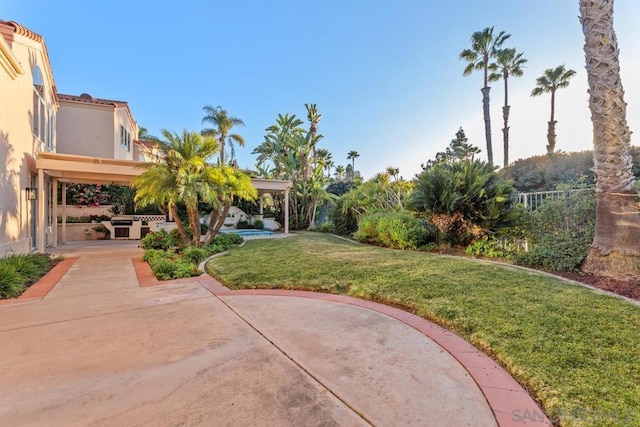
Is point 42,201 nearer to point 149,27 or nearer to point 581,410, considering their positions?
point 149,27

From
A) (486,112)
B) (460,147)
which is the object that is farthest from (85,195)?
(460,147)

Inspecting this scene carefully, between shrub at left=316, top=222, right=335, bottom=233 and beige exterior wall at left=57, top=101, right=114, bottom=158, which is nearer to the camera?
beige exterior wall at left=57, top=101, right=114, bottom=158

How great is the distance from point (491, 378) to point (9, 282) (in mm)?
7416

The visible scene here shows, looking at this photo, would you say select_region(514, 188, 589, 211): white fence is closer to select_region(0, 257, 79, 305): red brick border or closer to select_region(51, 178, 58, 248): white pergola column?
select_region(0, 257, 79, 305): red brick border

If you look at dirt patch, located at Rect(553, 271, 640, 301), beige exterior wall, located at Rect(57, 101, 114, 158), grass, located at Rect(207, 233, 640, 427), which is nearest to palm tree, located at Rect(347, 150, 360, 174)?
beige exterior wall, located at Rect(57, 101, 114, 158)

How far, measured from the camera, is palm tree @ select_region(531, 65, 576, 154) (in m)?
24.2

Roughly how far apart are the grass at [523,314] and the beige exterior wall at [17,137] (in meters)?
5.28

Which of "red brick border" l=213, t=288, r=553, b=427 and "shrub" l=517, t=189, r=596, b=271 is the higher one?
"shrub" l=517, t=189, r=596, b=271

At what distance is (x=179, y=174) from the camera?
898 cm

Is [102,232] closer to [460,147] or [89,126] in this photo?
[89,126]

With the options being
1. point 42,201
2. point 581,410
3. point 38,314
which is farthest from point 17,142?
point 581,410

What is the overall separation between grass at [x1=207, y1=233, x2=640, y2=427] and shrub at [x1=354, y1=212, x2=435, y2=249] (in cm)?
224

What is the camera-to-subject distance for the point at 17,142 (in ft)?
26.1

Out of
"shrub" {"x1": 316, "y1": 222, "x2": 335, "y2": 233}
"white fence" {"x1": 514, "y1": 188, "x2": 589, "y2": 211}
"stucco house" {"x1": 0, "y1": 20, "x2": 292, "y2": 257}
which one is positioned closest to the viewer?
"white fence" {"x1": 514, "y1": 188, "x2": 589, "y2": 211}
